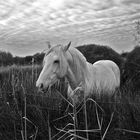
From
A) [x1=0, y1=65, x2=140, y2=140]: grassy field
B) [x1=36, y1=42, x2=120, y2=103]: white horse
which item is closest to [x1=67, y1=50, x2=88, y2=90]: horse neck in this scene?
[x1=36, y1=42, x2=120, y2=103]: white horse

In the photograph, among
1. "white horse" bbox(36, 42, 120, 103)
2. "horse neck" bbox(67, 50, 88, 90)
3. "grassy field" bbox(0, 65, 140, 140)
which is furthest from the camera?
"horse neck" bbox(67, 50, 88, 90)

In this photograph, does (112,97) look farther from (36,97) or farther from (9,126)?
(9,126)

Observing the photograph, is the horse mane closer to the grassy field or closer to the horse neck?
the horse neck

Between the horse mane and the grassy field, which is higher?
the horse mane

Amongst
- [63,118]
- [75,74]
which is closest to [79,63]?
[75,74]

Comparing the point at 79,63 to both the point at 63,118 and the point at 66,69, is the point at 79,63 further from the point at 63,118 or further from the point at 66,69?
the point at 63,118

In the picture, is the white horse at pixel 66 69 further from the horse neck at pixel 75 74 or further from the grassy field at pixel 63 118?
the grassy field at pixel 63 118

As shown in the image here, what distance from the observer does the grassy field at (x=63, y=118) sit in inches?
53.2

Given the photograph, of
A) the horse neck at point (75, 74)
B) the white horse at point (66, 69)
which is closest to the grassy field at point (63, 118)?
the white horse at point (66, 69)

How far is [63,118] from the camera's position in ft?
5.38

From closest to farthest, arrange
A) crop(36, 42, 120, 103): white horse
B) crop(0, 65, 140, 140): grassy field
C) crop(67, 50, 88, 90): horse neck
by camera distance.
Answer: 1. crop(0, 65, 140, 140): grassy field
2. crop(36, 42, 120, 103): white horse
3. crop(67, 50, 88, 90): horse neck

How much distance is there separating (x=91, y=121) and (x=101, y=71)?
3538mm

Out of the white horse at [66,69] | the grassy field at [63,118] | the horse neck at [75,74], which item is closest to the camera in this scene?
the grassy field at [63,118]

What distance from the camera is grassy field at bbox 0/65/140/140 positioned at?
1353 mm
